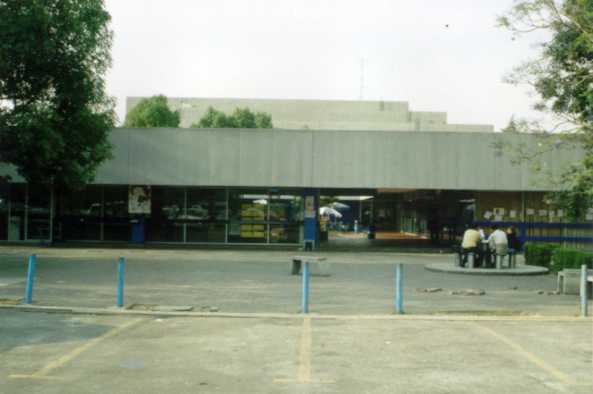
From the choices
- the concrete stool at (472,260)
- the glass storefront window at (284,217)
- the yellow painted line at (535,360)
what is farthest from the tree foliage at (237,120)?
the yellow painted line at (535,360)

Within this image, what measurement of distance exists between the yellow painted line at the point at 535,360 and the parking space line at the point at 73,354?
569cm

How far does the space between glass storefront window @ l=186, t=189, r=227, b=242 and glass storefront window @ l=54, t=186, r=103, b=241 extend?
4.42 meters

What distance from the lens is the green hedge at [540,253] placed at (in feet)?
76.6

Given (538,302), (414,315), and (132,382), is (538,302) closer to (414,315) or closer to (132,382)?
(414,315)

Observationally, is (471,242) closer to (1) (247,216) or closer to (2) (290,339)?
(2) (290,339)

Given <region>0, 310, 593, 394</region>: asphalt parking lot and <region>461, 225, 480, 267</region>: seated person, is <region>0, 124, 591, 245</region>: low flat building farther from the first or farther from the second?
<region>0, 310, 593, 394</region>: asphalt parking lot

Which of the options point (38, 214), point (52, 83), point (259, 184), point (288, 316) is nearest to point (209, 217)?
A: point (259, 184)

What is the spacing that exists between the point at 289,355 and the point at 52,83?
15492 mm

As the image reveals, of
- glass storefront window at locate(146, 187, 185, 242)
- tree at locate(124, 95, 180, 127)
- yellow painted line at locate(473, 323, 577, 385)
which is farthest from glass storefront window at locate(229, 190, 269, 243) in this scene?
tree at locate(124, 95, 180, 127)

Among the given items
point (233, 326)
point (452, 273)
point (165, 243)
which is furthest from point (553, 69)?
point (165, 243)

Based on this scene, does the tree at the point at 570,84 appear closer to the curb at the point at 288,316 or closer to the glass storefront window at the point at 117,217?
the curb at the point at 288,316

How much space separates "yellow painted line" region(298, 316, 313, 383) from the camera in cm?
766

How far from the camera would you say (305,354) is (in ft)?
29.0

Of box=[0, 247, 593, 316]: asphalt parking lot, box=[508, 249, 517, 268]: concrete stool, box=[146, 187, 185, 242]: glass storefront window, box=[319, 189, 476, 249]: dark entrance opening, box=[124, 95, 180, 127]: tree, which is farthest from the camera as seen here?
box=[124, 95, 180, 127]: tree
